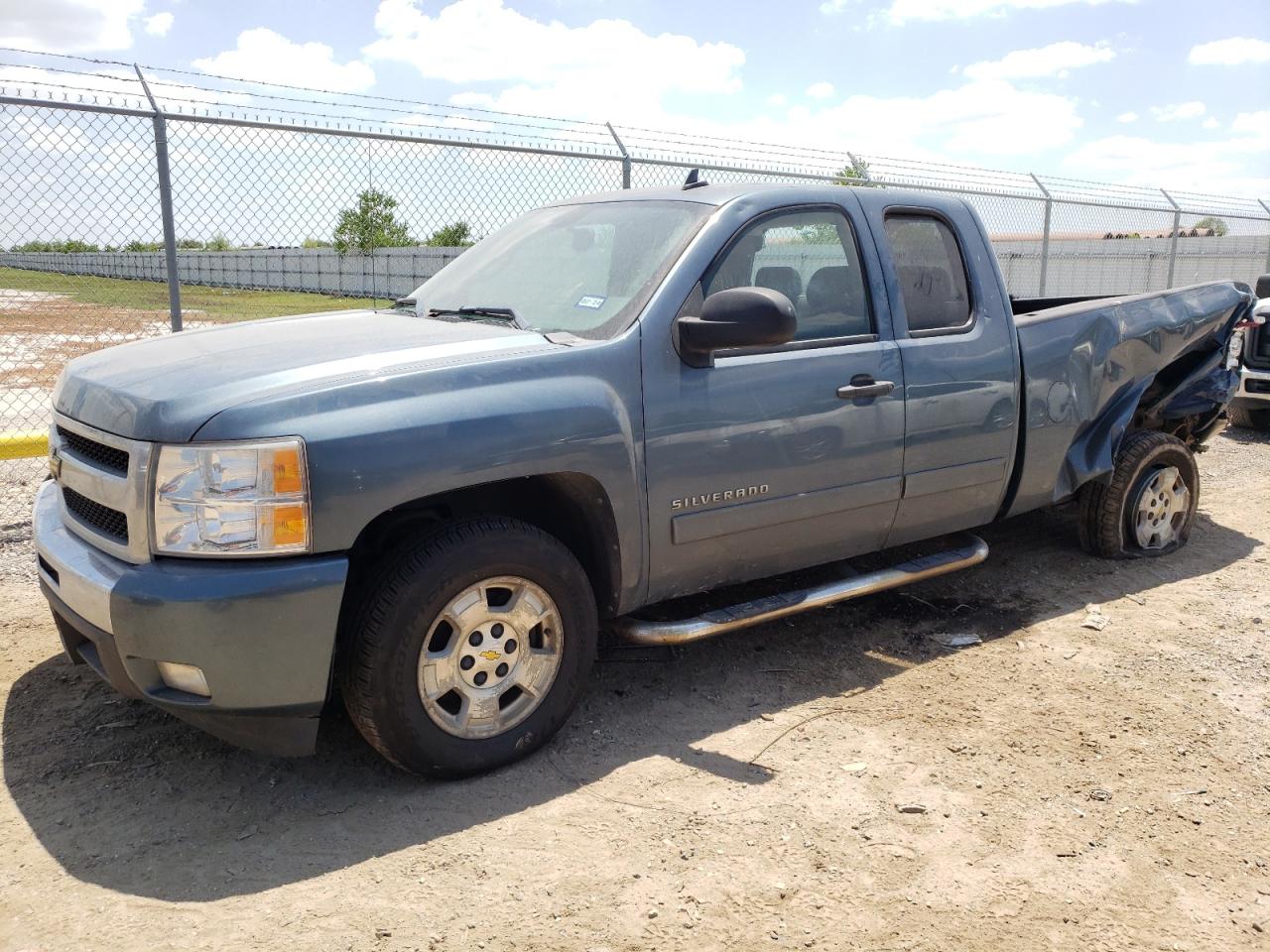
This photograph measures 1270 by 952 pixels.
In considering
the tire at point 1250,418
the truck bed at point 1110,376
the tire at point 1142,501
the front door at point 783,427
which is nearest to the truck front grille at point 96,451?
the front door at point 783,427

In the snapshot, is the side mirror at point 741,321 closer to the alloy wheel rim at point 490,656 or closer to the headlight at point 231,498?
the alloy wheel rim at point 490,656

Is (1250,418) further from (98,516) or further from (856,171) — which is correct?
(98,516)

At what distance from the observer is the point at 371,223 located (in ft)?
29.9

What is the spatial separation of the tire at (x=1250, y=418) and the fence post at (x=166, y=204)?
9.51m

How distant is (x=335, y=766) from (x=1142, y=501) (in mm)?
4450

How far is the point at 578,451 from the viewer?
3.35 m

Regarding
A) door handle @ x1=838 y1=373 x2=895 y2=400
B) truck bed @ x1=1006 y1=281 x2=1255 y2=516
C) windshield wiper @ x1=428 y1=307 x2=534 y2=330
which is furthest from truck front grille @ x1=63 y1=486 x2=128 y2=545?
truck bed @ x1=1006 y1=281 x2=1255 y2=516

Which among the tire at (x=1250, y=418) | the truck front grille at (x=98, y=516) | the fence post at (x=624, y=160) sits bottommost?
the tire at (x=1250, y=418)

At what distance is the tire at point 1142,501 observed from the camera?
18.2 feet

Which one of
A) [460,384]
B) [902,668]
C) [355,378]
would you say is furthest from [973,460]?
[355,378]

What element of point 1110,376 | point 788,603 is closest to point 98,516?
point 788,603

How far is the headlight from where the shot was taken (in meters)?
2.85

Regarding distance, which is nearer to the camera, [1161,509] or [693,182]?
[693,182]

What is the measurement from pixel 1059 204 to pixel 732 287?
9.66m
